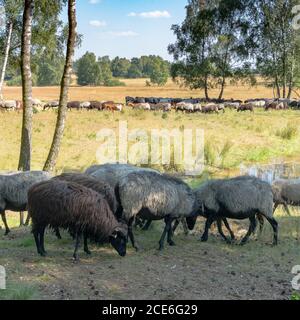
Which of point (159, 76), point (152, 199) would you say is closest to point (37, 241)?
point (152, 199)

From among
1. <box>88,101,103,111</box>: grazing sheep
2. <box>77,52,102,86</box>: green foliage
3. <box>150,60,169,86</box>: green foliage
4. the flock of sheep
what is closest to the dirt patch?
the flock of sheep

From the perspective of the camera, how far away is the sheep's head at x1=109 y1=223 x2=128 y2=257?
8320 millimetres

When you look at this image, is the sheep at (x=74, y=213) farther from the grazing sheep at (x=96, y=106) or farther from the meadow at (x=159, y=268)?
the grazing sheep at (x=96, y=106)

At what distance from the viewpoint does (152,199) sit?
879cm

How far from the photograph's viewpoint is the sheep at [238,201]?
363 inches

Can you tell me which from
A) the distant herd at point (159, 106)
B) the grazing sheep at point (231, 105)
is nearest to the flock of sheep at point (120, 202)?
the distant herd at point (159, 106)

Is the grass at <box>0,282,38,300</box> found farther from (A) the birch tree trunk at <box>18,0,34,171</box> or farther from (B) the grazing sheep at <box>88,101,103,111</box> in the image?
(B) the grazing sheep at <box>88,101,103,111</box>

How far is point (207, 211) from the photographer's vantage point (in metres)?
9.54

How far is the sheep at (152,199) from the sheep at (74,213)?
425 mm

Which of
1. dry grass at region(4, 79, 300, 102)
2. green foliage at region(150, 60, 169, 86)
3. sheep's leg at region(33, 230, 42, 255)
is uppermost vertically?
green foliage at region(150, 60, 169, 86)

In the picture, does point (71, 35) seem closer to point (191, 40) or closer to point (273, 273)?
point (273, 273)

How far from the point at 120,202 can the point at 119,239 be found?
747 mm

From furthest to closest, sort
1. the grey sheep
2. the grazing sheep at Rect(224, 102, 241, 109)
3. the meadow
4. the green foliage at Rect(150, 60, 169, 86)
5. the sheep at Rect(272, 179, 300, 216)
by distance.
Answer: the green foliage at Rect(150, 60, 169, 86) → the grazing sheep at Rect(224, 102, 241, 109) → the sheep at Rect(272, 179, 300, 216) → the grey sheep → the meadow

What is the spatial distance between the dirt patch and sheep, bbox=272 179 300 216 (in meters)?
2.35
